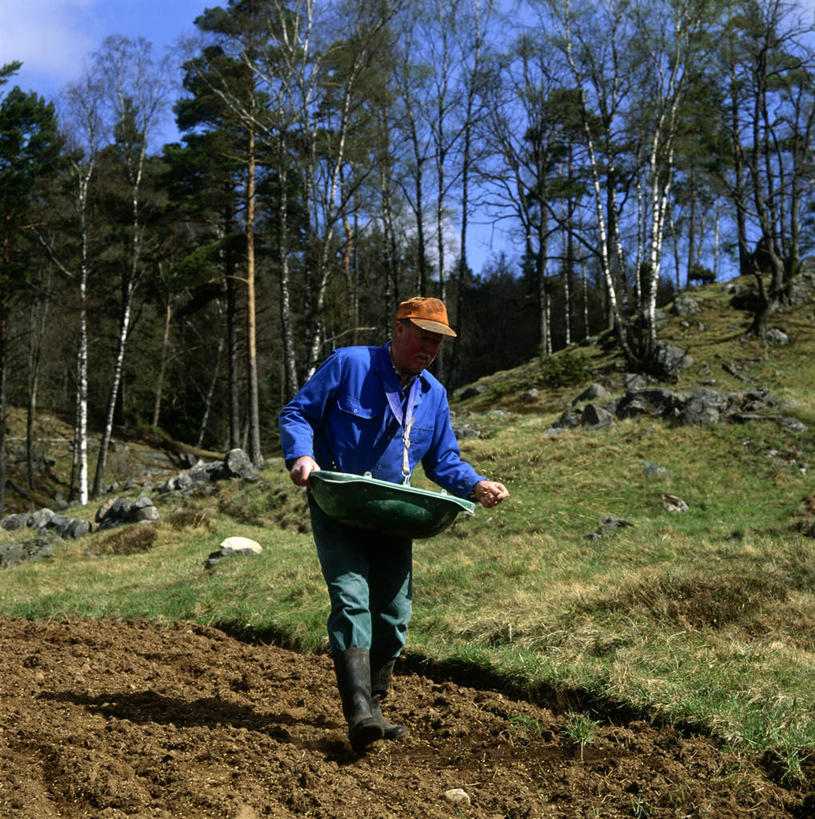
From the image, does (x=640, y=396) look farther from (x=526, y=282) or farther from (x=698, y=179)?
(x=526, y=282)

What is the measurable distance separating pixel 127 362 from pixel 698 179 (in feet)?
81.6

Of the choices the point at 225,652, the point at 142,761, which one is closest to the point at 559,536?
the point at 225,652

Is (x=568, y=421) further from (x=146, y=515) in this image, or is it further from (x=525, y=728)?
(x=525, y=728)

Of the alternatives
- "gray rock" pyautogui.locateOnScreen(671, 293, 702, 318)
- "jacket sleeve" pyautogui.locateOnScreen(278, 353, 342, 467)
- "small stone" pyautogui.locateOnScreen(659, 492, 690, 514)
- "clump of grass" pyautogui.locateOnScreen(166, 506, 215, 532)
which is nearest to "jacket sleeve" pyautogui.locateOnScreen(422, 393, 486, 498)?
"jacket sleeve" pyautogui.locateOnScreen(278, 353, 342, 467)

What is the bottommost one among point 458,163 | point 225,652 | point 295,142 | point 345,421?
point 225,652

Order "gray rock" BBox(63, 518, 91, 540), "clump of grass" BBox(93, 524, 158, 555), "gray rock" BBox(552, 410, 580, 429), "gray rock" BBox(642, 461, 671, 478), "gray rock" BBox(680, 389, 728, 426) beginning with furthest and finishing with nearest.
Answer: "gray rock" BBox(552, 410, 580, 429) < "gray rock" BBox(63, 518, 91, 540) < "gray rock" BBox(680, 389, 728, 426) < "clump of grass" BBox(93, 524, 158, 555) < "gray rock" BBox(642, 461, 671, 478)

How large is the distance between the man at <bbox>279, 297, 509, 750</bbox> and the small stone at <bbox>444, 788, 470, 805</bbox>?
1.58 ft

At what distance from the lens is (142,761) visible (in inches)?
135

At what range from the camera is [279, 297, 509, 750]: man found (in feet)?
11.9

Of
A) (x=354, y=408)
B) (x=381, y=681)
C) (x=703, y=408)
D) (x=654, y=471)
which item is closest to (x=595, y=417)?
(x=703, y=408)

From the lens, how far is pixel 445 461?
4.10 metres

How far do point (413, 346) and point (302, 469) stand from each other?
767mm

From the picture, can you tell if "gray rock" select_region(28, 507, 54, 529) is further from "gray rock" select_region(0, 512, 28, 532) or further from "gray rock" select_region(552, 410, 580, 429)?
"gray rock" select_region(552, 410, 580, 429)

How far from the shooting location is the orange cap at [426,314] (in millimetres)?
3662
